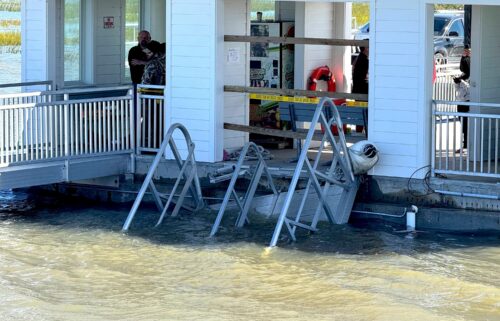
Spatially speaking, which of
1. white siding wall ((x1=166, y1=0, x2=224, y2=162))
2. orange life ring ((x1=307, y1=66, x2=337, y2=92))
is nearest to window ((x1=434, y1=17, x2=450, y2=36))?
orange life ring ((x1=307, y1=66, x2=337, y2=92))

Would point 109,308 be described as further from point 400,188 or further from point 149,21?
point 149,21

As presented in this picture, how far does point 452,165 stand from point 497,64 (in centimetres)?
204

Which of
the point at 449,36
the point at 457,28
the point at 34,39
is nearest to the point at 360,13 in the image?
the point at 457,28

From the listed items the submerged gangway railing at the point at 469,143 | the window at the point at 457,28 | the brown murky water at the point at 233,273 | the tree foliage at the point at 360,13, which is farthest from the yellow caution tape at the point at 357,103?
the tree foliage at the point at 360,13

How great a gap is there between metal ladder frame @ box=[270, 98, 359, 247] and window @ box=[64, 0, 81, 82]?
564 cm

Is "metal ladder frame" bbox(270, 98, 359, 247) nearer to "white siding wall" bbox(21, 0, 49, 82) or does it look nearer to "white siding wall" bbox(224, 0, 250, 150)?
"white siding wall" bbox(224, 0, 250, 150)

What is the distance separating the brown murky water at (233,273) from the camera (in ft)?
40.4

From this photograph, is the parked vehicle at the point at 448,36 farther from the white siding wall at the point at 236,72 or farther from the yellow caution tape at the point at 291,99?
the white siding wall at the point at 236,72

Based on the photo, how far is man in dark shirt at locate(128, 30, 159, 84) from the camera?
64.0 feet

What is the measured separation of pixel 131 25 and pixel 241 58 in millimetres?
3892

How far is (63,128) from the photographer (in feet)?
56.5

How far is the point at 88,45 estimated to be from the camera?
20.6m

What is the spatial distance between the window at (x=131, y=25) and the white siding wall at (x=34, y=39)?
2377 mm

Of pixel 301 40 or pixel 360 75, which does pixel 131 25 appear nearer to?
pixel 360 75
